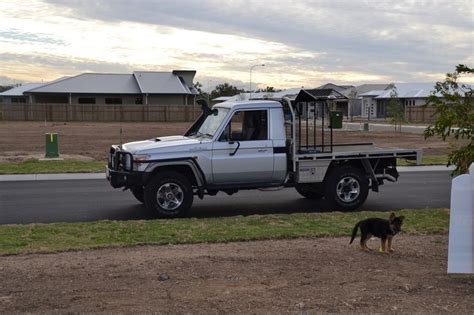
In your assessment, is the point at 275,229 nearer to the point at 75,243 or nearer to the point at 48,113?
the point at 75,243

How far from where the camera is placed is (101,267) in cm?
651

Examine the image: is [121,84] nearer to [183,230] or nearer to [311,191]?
[311,191]

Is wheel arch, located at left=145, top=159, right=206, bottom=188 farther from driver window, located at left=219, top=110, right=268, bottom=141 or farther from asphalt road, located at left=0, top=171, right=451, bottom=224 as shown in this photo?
driver window, located at left=219, top=110, right=268, bottom=141

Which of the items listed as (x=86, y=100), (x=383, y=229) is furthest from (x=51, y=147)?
(x=86, y=100)

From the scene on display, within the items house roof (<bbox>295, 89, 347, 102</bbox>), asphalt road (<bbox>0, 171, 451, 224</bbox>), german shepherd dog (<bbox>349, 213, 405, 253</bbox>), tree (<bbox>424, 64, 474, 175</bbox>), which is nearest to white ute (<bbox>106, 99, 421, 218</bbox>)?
house roof (<bbox>295, 89, 347, 102</bbox>)

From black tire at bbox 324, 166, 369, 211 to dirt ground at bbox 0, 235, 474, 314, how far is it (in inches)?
138

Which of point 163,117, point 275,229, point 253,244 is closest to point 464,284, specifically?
point 253,244

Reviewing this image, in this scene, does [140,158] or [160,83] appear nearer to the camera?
[140,158]

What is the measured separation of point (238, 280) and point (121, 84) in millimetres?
69537

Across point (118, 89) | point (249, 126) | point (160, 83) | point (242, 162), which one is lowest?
point (242, 162)

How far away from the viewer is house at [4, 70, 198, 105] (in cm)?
7125

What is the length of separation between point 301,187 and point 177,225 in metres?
3.42

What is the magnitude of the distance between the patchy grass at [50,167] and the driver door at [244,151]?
8.39 metres

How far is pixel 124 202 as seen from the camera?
12336 mm
